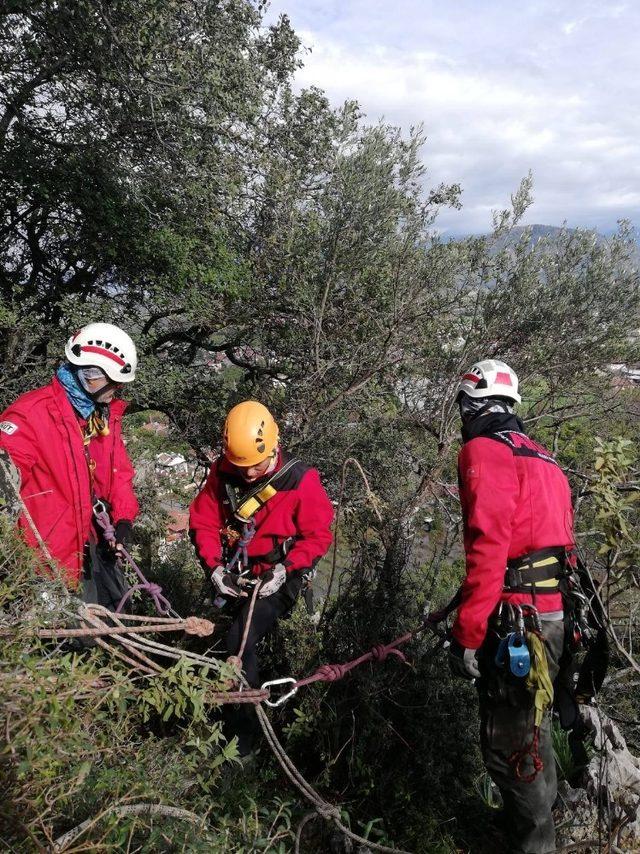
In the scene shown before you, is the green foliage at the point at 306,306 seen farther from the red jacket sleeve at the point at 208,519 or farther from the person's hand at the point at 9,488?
the person's hand at the point at 9,488

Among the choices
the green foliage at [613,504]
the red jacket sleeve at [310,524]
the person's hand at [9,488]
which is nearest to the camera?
the person's hand at [9,488]

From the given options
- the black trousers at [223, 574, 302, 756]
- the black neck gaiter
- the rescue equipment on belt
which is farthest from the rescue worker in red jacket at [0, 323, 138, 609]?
the rescue equipment on belt

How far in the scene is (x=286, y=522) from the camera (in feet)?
12.2

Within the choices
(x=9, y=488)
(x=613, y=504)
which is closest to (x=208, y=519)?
(x=9, y=488)

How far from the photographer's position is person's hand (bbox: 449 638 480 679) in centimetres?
294

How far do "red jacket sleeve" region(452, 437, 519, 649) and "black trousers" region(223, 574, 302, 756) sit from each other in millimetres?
1247

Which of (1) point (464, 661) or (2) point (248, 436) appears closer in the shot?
(1) point (464, 661)

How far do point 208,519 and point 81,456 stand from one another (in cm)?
102

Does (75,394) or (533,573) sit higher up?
(75,394)

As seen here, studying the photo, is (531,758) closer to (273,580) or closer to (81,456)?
(273,580)

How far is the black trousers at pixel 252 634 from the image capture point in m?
3.58

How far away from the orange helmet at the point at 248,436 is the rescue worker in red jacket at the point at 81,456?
77 centimetres

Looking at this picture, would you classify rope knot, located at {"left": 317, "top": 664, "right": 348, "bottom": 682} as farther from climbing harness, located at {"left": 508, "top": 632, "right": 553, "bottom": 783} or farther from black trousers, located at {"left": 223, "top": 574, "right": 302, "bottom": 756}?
climbing harness, located at {"left": 508, "top": 632, "right": 553, "bottom": 783}

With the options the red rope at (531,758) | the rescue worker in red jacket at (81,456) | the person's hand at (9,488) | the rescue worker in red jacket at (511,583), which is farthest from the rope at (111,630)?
the red rope at (531,758)
